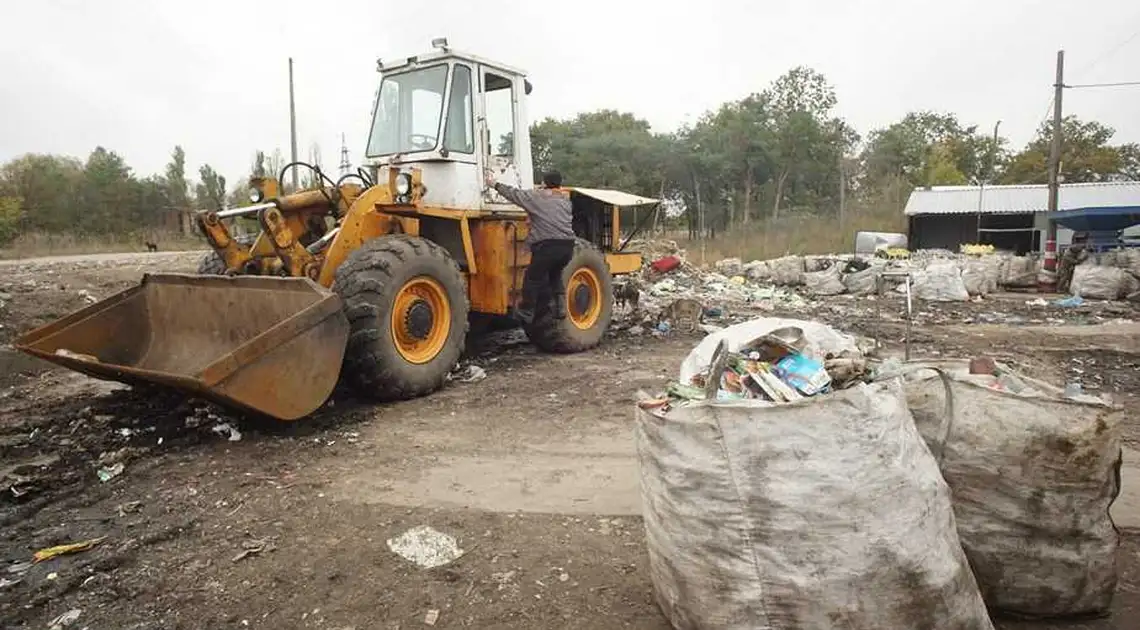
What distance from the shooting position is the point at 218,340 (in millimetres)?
4984

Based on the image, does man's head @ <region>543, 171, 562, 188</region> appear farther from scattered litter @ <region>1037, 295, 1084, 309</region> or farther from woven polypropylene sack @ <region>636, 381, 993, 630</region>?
scattered litter @ <region>1037, 295, 1084, 309</region>

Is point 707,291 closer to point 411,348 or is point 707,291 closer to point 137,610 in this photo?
point 411,348

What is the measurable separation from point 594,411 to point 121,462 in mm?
2770

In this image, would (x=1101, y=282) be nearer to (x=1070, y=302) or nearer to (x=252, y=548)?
(x=1070, y=302)

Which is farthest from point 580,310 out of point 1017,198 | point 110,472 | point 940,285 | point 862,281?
point 1017,198

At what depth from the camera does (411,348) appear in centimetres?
540

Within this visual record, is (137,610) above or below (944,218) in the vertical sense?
below

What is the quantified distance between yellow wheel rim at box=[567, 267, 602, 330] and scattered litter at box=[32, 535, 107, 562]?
15.6 ft

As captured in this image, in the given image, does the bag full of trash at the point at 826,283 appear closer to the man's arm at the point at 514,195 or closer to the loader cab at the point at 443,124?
the man's arm at the point at 514,195

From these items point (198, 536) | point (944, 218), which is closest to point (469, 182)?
point (198, 536)

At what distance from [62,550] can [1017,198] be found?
28487 millimetres

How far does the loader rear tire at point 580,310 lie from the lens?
7172mm

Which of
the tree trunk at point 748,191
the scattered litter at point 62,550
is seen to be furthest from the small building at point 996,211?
the scattered litter at point 62,550

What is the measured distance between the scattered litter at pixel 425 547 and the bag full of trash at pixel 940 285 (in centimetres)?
1129
